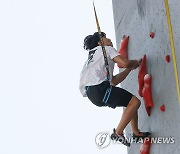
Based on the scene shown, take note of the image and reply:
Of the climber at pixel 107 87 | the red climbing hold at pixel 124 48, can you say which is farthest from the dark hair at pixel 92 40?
the red climbing hold at pixel 124 48

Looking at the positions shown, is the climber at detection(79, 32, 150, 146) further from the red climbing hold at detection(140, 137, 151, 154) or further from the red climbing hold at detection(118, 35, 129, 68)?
the red climbing hold at detection(118, 35, 129, 68)

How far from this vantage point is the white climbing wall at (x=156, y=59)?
18.2ft

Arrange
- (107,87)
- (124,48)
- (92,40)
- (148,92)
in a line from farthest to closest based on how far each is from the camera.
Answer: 1. (124,48)
2. (148,92)
3. (92,40)
4. (107,87)

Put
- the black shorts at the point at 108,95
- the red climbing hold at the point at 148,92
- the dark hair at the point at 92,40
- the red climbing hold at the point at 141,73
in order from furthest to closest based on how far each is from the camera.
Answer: the red climbing hold at the point at 141,73 < the red climbing hold at the point at 148,92 < the dark hair at the point at 92,40 < the black shorts at the point at 108,95

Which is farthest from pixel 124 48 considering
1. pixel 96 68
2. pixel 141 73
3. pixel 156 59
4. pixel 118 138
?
pixel 118 138

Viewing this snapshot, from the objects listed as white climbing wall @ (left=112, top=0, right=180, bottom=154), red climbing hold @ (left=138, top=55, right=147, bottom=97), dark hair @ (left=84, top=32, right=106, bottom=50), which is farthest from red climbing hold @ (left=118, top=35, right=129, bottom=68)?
dark hair @ (left=84, top=32, right=106, bottom=50)

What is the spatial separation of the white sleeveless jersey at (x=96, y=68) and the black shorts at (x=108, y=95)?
5 cm

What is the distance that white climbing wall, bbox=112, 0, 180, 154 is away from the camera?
5.56 meters

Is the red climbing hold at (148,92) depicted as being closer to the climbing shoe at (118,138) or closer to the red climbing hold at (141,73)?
the red climbing hold at (141,73)

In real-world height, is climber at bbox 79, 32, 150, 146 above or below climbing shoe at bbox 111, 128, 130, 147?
above

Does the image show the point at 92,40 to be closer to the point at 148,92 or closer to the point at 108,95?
the point at 108,95

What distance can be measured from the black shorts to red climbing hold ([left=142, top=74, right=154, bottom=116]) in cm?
35

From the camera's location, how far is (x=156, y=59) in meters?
6.00

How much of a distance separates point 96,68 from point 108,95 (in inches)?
10.8
